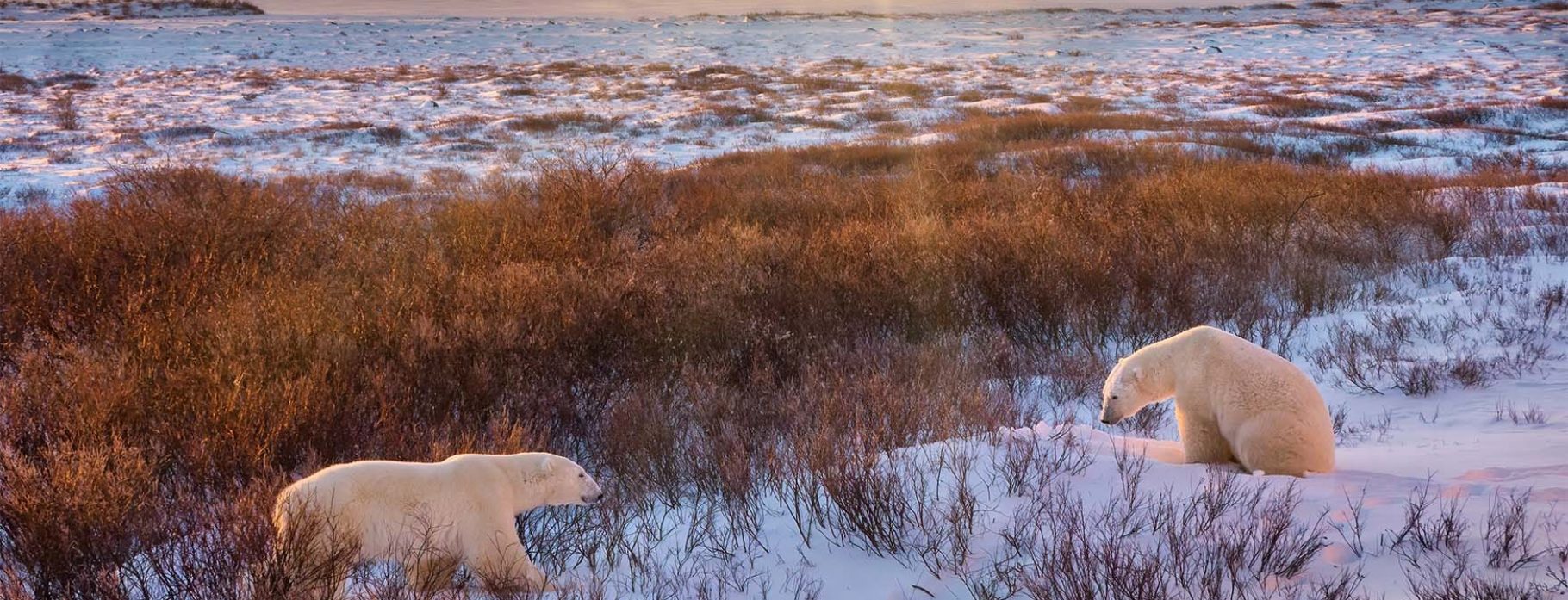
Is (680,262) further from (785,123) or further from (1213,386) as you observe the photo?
(785,123)

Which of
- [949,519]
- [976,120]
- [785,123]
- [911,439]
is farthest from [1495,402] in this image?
[785,123]

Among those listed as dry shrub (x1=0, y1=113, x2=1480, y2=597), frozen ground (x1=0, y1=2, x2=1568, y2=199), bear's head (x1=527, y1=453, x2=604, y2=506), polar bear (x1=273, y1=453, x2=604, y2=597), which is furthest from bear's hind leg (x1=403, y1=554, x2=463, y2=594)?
frozen ground (x1=0, y1=2, x2=1568, y2=199)

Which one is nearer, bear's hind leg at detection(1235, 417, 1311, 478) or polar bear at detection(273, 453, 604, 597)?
polar bear at detection(273, 453, 604, 597)

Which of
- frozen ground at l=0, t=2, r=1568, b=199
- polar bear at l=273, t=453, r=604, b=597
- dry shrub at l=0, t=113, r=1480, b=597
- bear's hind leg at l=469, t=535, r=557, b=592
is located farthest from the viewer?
frozen ground at l=0, t=2, r=1568, b=199

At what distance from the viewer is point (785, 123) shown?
72.2ft

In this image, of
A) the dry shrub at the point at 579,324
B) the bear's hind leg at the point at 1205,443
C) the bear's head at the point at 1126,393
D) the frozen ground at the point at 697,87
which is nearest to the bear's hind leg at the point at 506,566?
the dry shrub at the point at 579,324

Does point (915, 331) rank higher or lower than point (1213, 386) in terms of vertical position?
lower

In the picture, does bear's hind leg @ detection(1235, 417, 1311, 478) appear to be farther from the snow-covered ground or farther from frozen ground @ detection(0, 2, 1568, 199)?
frozen ground @ detection(0, 2, 1568, 199)

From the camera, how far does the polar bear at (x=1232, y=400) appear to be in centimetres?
362

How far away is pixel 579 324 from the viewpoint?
5.64 meters

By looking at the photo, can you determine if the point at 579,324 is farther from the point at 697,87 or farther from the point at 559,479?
the point at 697,87

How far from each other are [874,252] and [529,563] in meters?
5.18

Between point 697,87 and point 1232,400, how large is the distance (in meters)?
28.2

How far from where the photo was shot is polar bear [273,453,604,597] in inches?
105
